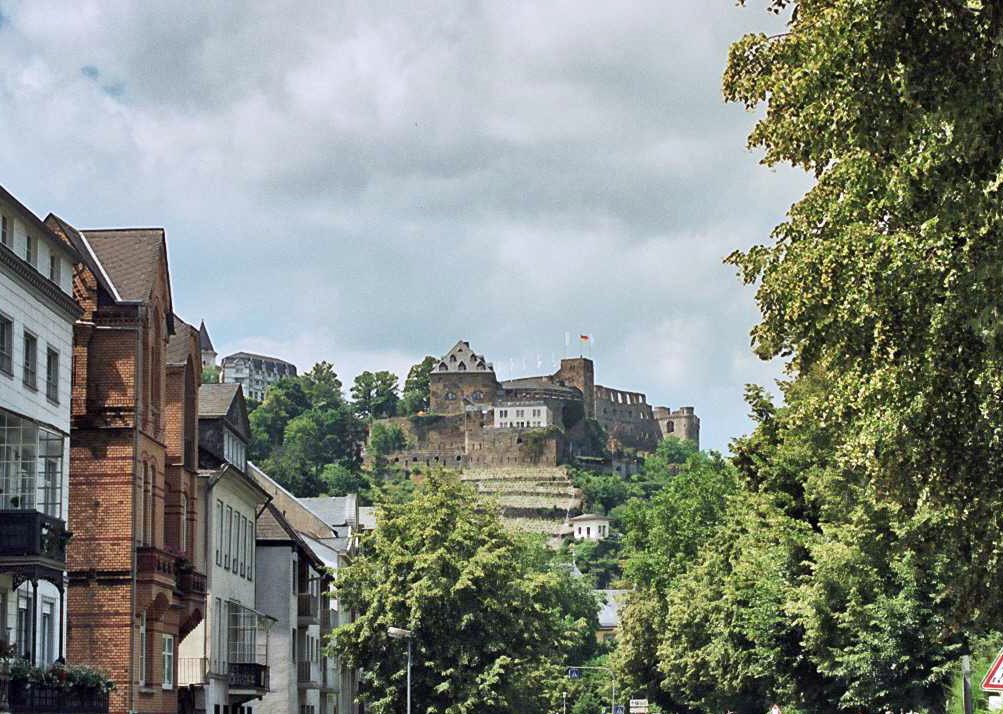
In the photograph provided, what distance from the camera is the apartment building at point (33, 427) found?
109 feet

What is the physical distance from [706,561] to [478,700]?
1347cm

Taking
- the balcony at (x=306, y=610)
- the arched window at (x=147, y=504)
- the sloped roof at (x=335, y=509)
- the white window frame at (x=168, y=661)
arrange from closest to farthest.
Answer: the arched window at (x=147, y=504), the white window frame at (x=168, y=661), the balcony at (x=306, y=610), the sloped roof at (x=335, y=509)

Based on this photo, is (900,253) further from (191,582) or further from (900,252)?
(191,582)

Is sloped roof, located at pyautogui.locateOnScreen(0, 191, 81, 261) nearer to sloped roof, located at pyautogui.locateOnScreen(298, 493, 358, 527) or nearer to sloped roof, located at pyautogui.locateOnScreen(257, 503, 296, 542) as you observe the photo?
sloped roof, located at pyautogui.locateOnScreen(257, 503, 296, 542)

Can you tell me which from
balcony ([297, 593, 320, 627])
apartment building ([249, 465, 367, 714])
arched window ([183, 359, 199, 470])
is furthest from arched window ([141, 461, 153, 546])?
balcony ([297, 593, 320, 627])

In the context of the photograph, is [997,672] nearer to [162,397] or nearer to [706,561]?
[162,397]

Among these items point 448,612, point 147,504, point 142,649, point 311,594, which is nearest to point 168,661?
point 142,649

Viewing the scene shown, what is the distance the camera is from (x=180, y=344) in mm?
52062

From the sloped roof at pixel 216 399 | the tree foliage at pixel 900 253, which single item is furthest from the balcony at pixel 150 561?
the tree foliage at pixel 900 253

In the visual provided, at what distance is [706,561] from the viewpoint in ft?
226

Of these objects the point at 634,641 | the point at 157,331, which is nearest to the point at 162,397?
the point at 157,331

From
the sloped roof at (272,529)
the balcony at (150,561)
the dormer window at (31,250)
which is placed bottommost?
the balcony at (150,561)

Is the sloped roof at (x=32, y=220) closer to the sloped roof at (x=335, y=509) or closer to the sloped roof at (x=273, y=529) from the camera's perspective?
the sloped roof at (x=273, y=529)

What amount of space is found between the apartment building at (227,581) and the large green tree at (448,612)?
3.54m
